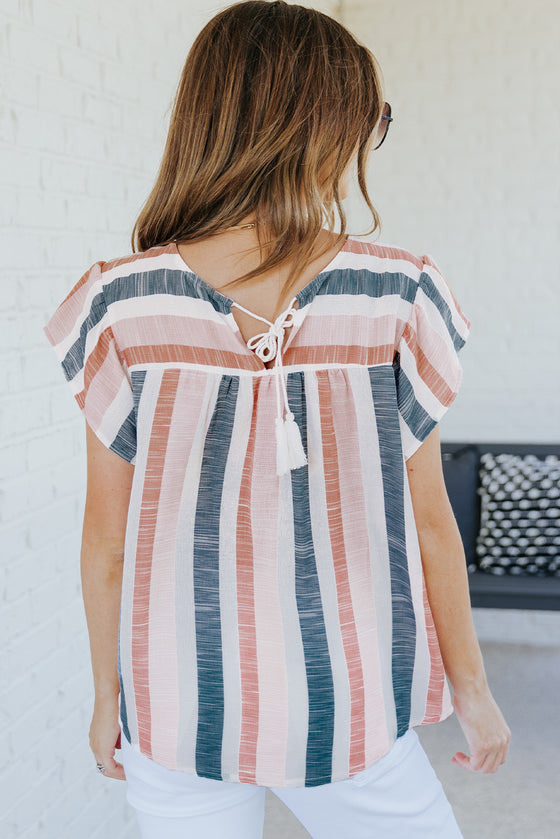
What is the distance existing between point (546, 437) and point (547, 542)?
584mm

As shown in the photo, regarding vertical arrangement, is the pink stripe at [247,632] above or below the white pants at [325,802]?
above

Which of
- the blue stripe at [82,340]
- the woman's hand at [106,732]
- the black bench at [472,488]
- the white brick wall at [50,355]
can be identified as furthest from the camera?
the black bench at [472,488]

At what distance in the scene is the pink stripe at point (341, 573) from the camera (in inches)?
30.7

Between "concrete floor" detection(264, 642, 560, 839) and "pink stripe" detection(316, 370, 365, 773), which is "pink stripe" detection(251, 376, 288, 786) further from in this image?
"concrete floor" detection(264, 642, 560, 839)

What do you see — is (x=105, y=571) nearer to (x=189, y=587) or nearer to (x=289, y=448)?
(x=189, y=587)

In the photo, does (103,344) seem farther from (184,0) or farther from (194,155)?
(184,0)

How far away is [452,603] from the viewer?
0.92 metres

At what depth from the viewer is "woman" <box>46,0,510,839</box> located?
77 cm

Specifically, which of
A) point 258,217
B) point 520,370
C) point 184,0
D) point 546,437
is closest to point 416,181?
point 520,370

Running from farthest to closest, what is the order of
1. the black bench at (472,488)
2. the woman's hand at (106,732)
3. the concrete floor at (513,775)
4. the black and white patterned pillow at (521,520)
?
the black and white patterned pillow at (521,520)
the black bench at (472,488)
the concrete floor at (513,775)
the woman's hand at (106,732)

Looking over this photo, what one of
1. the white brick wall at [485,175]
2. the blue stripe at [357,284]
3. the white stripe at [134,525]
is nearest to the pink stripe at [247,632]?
the white stripe at [134,525]

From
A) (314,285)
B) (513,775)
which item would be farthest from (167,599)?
(513,775)

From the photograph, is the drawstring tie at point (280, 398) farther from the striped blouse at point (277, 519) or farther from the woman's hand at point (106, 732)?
the woman's hand at point (106, 732)

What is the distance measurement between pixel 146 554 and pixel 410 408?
0.31 meters
